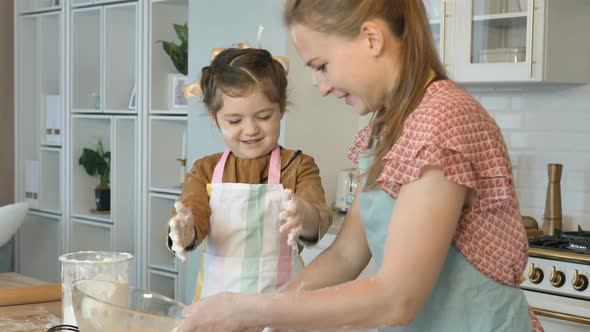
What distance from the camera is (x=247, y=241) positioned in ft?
6.78

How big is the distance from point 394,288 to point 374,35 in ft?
1.27

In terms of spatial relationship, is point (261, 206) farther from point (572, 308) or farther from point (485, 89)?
point (485, 89)

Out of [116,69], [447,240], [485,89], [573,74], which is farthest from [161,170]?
[447,240]

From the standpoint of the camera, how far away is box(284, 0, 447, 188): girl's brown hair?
4.23ft

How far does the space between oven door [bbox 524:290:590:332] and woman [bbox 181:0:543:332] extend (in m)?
1.46

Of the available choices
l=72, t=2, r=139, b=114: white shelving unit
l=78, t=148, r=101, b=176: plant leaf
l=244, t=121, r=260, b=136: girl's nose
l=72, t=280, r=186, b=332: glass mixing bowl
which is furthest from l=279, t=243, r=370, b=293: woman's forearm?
l=78, t=148, r=101, b=176: plant leaf

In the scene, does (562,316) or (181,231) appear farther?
(562,316)

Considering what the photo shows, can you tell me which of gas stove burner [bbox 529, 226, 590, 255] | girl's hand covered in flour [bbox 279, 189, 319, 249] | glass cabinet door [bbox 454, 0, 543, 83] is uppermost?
glass cabinet door [bbox 454, 0, 543, 83]

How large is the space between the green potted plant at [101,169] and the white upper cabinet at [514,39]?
8.32 feet

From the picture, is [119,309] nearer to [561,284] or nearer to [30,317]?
[30,317]

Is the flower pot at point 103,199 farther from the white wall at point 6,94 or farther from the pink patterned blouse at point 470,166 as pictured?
the pink patterned blouse at point 470,166

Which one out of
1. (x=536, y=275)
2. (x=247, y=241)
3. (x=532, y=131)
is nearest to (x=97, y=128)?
(x=532, y=131)

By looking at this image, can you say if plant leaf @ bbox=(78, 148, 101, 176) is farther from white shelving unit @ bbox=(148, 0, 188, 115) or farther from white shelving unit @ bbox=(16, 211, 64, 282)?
white shelving unit @ bbox=(148, 0, 188, 115)

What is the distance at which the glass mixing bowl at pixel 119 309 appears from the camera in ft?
4.02
